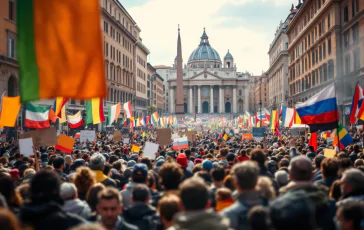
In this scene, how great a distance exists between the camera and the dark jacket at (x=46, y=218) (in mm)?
3784

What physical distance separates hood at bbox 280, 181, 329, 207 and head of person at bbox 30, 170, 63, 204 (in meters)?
2.50

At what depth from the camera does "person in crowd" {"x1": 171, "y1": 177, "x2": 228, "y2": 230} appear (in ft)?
11.6

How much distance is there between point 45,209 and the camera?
3.88 metres

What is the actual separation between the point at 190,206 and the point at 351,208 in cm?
152

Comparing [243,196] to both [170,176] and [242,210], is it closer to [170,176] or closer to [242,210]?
[242,210]

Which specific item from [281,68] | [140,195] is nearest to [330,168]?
[140,195]

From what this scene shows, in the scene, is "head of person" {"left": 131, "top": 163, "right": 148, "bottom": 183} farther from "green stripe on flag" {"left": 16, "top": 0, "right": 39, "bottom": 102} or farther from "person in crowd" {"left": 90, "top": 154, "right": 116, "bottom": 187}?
"green stripe on flag" {"left": 16, "top": 0, "right": 39, "bottom": 102}

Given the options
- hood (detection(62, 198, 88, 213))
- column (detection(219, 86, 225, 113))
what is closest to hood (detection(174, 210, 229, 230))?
hood (detection(62, 198, 88, 213))

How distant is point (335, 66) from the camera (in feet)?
131

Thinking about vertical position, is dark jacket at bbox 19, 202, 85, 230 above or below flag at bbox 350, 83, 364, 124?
below

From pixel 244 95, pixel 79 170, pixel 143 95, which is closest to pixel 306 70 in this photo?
pixel 143 95

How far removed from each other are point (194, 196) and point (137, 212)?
1267 mm

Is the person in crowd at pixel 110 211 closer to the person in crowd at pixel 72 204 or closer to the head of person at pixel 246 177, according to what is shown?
the person in crowd at pixel 72 204

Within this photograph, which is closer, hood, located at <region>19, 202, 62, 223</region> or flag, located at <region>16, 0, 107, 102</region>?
hood, located at <region>19, 202, 62, 223</region>
